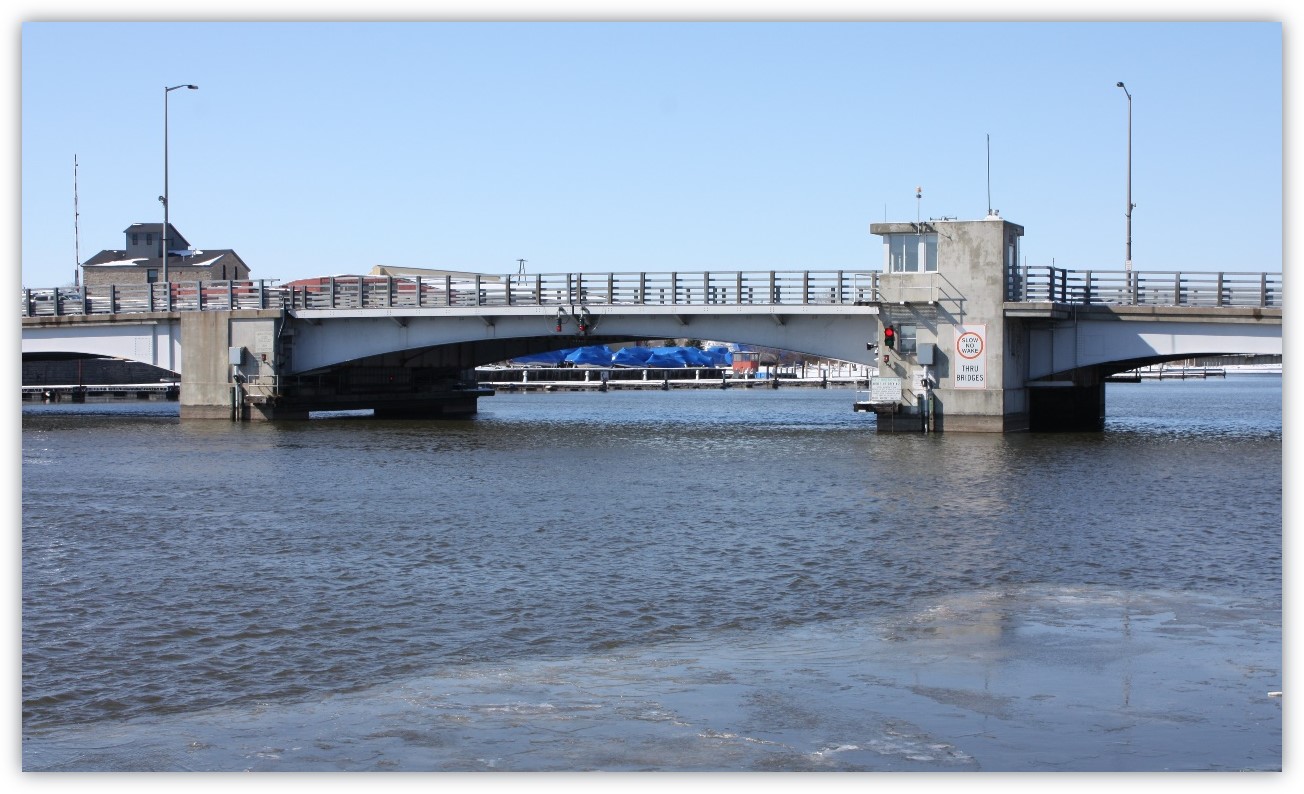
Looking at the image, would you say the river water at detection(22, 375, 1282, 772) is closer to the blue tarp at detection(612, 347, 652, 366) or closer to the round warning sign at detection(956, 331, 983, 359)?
the round warning sign at detection(956, 331, 983, 359)

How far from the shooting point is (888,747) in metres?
10.9

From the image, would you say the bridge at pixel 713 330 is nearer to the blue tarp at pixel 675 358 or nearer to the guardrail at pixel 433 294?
the guardrail at pixel 433 294

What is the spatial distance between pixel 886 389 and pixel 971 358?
2.89 metres

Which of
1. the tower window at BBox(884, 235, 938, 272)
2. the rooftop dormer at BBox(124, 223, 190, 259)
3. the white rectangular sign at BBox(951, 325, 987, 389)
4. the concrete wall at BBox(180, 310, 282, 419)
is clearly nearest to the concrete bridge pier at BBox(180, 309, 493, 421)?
the concrete wall at BBox(180, 310, 282, 419)

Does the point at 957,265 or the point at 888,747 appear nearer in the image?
the point at 888,747

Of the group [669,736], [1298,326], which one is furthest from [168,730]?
[1298,326]

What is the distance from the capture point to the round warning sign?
148ft

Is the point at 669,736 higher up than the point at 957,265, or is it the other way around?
the point at 957,265

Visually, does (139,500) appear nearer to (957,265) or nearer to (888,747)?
(888,747)

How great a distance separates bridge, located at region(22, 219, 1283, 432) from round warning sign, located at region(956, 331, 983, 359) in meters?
0.04

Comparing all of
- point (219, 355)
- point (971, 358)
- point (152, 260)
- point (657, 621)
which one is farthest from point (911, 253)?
point (152, 260)

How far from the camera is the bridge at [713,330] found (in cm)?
4509

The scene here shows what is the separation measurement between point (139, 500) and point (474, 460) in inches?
456

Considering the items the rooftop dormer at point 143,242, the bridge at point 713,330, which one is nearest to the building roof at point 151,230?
the rooftop dormer at point 143,242
